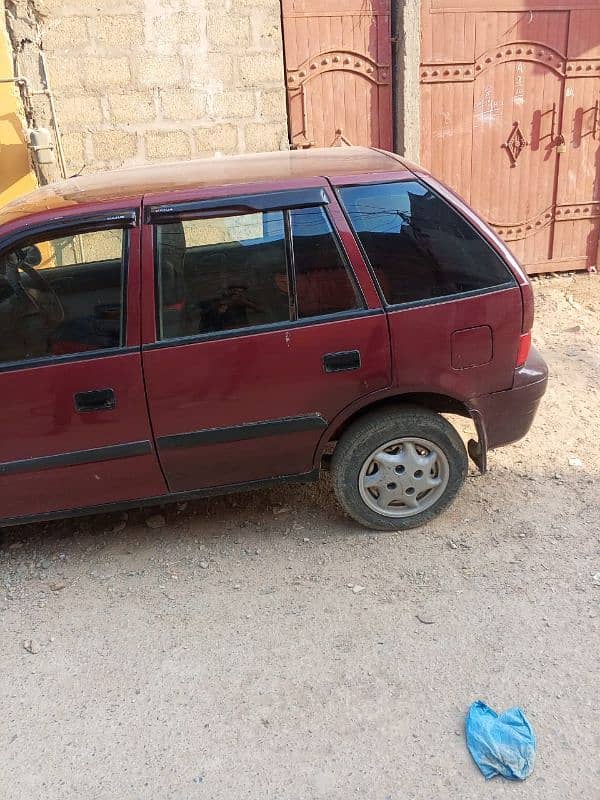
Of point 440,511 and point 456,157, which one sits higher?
point 456,157

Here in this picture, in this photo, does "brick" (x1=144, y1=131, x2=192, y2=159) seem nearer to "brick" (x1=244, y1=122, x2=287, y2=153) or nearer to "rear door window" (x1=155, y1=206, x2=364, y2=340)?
"brick" (x1=244, y1=122, x2=287, y2=153)

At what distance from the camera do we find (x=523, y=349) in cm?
300

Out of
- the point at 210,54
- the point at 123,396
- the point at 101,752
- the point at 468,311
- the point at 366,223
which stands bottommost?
the point at 101,752

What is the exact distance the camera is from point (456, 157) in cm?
633

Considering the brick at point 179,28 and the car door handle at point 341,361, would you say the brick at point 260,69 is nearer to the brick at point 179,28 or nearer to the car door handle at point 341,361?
the brick at point 179,28

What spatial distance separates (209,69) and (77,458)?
405cm

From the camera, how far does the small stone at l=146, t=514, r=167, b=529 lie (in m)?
3.38

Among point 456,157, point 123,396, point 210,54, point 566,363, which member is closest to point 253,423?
point 123,396

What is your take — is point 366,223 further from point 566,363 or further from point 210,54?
point 210,54

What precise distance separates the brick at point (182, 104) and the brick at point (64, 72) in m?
0.69

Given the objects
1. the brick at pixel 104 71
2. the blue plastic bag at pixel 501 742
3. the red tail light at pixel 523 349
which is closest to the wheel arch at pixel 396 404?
the red tail light at pixel 523 349

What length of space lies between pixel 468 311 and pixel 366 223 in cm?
61

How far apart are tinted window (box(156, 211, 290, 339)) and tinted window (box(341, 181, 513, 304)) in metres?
0.40

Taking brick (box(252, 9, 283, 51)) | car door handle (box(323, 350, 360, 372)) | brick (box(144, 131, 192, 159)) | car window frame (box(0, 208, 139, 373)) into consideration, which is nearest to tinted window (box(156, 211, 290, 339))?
car window frame (box(0, 208, 139, 373))
